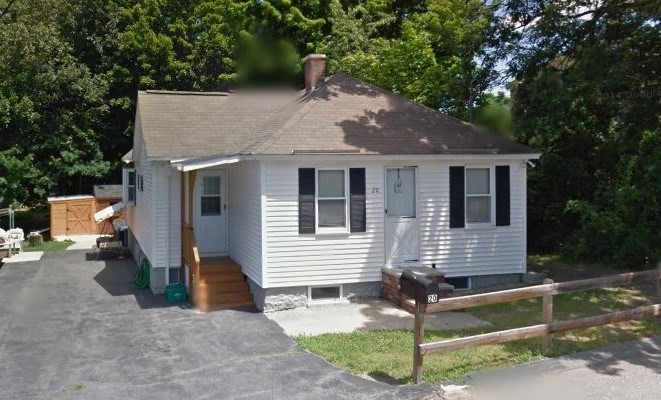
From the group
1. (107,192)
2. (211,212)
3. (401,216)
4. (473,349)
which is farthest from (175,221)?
(107,192)

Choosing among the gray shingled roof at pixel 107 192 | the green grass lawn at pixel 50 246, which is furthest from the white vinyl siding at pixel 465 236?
the gray shingled roof at pixel 107 192

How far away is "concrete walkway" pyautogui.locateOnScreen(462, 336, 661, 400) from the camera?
732 cm

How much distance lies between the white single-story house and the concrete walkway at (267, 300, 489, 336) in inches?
18.6

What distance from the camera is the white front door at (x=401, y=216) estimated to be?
43.7 ft

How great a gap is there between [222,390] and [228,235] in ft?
25.6

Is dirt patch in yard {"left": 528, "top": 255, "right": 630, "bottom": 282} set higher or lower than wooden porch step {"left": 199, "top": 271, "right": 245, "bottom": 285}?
lower

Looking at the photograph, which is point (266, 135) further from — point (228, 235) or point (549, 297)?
point (549, 297)

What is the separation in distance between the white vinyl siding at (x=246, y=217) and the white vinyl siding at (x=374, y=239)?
318 millimetres

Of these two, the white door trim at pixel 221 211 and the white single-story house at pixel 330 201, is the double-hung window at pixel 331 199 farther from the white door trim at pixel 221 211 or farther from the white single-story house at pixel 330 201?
the white door trim at pixel 221 211

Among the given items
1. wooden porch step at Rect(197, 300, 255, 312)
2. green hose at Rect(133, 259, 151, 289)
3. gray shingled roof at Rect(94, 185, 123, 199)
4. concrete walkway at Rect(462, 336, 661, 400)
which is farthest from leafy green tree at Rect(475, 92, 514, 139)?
gray shingled roof at Rect(94, 185, 123, 199)

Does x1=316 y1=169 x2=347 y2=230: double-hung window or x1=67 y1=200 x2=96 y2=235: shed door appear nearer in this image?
x1=316 y1=169 x2=347 y2=230: double-hung window

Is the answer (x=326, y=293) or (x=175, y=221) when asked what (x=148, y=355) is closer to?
(x=326, y=293)

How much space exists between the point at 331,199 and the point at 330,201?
5cm

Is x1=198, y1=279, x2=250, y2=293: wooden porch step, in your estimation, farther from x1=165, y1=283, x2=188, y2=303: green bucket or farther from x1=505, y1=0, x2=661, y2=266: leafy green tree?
x1=505, y1=0, x2=661, y2=266: leafy green tree
